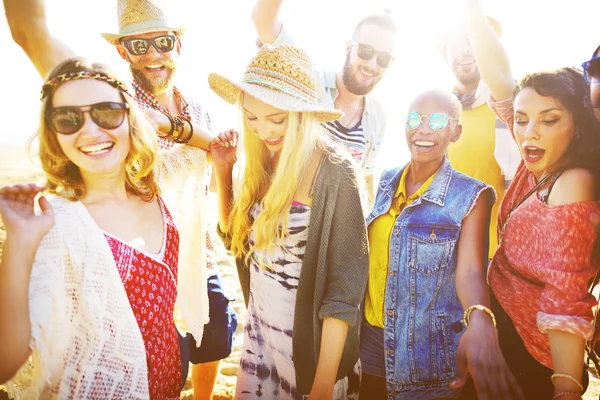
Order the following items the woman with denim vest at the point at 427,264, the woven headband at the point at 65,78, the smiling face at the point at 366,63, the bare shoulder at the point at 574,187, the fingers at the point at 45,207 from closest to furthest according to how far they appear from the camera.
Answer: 1. the fingers at the point at 45,207
2. the woven headband at the point at 65,78
3. the bare shoulder at the point at 574,187
4. the woman with denim vest at the point at 427,264
5. the smiling face at the point at 366,63

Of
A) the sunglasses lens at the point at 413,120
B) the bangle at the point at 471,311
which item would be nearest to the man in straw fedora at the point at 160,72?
the sunglasses lens at the point at 413,120

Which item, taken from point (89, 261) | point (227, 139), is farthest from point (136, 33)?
point (89, 261)

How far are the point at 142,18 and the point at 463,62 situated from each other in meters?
2.48

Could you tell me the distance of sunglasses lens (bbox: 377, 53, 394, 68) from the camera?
394 cm

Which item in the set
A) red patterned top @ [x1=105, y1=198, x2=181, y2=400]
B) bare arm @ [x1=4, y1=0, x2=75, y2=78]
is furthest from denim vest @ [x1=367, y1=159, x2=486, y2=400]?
bare arm @ [x1=4, y1=0, x2=75, y2=78]

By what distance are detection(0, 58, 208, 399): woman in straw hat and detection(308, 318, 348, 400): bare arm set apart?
709 mm

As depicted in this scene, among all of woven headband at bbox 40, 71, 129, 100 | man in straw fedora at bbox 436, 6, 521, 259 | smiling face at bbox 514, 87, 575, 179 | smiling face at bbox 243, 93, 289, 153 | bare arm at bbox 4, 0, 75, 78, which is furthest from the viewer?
man in straw fedora at bbox 436, 6, 521, 259

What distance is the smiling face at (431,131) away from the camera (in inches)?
97.3

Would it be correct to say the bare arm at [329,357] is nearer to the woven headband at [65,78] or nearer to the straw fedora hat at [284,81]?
the straw fedora hat at [284,81]

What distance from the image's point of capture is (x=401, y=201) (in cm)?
255

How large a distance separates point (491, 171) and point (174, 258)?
2.40 metres

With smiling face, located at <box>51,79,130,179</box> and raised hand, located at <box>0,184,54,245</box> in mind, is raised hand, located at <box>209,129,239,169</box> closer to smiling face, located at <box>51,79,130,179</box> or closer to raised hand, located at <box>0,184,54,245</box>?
smiling face, located at <box>51,79,130,179</box>

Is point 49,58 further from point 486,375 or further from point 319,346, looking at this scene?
point 486,375

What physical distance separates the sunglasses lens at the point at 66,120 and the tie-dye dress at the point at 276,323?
3.02 ft
